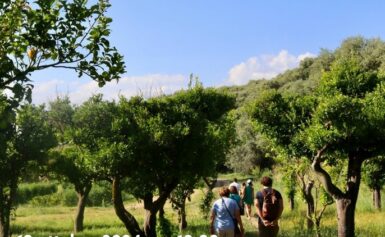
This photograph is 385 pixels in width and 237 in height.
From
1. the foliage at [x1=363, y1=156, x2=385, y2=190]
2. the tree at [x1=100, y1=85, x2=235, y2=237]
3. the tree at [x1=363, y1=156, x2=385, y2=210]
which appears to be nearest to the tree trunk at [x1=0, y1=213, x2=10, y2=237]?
the tree at [x1=100, y1=85, x2=235, y2=237]

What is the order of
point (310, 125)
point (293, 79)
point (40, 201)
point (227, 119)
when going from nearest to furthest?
point (310, 125) < point (227, 119) < point (40, 201) < point (293, 79)

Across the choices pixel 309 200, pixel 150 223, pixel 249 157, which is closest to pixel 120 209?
pixel 150 223

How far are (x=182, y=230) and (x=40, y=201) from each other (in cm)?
2603

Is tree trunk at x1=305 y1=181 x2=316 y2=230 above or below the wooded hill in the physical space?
below

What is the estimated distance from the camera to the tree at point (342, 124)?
15.1 meters

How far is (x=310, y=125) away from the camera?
16500 millimetres

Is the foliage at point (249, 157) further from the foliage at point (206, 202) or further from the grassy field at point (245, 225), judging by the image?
the foliage at point (206, 202)

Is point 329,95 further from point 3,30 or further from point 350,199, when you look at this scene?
point 3,30

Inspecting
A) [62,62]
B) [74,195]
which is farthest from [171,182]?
[74,195]

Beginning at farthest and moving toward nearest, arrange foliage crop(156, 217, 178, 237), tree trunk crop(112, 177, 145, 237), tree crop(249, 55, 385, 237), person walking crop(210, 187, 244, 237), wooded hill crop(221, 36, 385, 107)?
wooded hill crop(221, 36, 385, 107) < foliage crop(156, 217, 178, 237) < tree trunk crop(112, 177, 145, 237) < tree crop(249, 55, 385, 237) < person walking crop(210, 187, 244, 237)

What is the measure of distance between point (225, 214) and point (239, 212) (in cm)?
32

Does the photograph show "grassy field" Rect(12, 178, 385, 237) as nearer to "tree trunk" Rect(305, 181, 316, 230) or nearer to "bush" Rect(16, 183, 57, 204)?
"tree trunk" Rect(305, 181, 316, 230)

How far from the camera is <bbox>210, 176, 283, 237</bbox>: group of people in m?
10.4

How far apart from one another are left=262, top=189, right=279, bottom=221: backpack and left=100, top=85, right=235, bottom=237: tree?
556 cm
